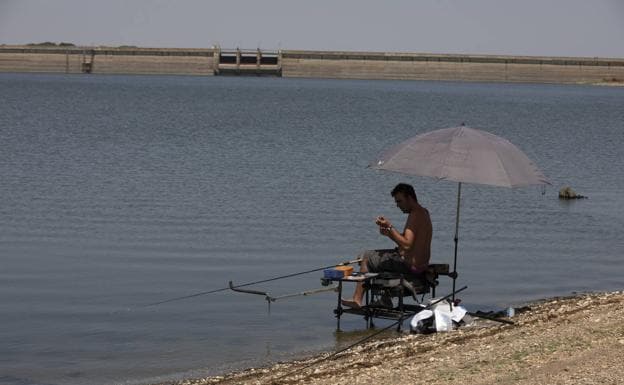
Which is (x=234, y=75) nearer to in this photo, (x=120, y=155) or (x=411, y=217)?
(x=120, y=155)

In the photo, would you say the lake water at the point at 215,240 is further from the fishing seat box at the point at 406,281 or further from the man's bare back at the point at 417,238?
the man's bare back at the point at 417,238

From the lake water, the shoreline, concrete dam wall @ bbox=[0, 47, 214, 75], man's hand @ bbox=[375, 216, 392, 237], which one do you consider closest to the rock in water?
the lake water

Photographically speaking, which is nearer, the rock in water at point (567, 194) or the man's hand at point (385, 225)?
the man's hand at point (385, 225)

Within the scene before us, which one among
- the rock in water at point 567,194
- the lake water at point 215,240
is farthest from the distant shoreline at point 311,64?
the rock in water at point 567,194

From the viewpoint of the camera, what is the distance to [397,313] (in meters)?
11.6

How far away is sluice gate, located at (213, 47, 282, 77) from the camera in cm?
14700

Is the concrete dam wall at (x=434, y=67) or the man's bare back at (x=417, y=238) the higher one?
the concrete dam wall at (x=434, y=67)

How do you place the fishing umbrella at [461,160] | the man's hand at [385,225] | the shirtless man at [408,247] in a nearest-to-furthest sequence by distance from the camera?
the man's hand at [385,225]
the fishing umbrella at [461,160]
the shirtless man at [408,247]

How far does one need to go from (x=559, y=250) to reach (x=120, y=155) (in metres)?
19.0

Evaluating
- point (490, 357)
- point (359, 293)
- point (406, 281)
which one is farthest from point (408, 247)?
point (490, 357)

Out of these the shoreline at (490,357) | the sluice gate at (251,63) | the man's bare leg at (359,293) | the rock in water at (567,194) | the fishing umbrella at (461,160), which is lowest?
the shoreline at (490,357)

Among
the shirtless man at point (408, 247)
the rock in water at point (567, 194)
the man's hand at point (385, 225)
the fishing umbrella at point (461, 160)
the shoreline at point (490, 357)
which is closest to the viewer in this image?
the shoreline at point (490, 357)

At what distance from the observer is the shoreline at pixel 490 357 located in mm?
8609

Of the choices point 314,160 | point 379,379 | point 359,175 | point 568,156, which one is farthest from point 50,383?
point 568,156
